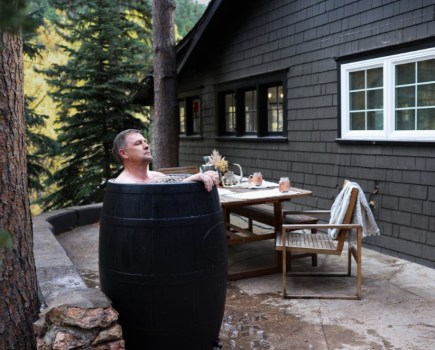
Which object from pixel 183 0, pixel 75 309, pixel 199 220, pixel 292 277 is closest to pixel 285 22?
pixel 292 277

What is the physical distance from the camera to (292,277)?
4570 millimetres

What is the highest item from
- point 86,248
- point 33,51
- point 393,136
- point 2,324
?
point 33,51

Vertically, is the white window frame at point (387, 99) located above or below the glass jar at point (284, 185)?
above

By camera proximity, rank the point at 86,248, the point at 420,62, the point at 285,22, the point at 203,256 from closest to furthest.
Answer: the point at 203,256 → the point at 420,62 → the point at 86,248 → the point at 285,22

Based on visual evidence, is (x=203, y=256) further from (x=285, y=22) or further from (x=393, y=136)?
(x=285, y=22)

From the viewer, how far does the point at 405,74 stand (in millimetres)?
5094

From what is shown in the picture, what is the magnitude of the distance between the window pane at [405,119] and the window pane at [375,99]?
30 centimetres

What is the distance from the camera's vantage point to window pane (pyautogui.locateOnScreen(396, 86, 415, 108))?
504cm

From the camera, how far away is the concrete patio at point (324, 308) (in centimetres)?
318

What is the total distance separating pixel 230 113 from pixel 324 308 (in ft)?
19.3

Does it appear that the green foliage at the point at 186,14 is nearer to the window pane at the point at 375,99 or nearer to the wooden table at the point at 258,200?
the window pane at the point at 375,99

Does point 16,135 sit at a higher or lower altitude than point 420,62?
lower

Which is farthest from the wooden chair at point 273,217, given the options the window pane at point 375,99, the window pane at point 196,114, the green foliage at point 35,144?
the green foliage at point 35,144

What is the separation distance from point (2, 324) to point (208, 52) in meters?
7.78
